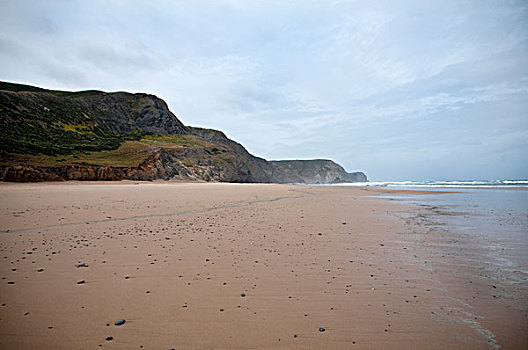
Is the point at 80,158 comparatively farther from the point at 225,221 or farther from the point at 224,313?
the point at 224,313

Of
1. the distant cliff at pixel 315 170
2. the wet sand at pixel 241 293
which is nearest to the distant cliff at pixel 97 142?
the wet sand at pixel 241 293

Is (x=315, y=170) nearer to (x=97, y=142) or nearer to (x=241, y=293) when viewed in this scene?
(x=97, y=142)

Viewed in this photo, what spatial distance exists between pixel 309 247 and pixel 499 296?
10.1 ft

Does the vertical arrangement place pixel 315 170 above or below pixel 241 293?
above

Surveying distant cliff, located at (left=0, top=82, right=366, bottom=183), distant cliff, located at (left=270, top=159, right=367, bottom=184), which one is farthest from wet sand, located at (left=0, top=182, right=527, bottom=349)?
distant cliff, located at (left=270, top=159, right=367, bottom=184)

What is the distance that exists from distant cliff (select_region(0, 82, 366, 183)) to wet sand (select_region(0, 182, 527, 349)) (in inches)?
1140

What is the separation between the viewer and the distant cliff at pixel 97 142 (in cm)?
2997

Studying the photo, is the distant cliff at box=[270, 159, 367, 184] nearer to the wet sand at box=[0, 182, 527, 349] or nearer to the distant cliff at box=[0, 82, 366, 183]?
the distant cliff at box=[0, 82, 366, 183]

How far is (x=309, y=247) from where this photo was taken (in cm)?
580

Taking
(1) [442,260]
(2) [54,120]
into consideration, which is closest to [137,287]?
(1) [442,260]

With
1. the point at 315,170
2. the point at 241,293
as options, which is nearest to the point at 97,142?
the point at 241,293

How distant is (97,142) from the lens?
45.4m

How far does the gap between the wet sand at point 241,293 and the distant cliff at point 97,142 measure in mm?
28944

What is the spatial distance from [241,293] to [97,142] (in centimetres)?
5040
